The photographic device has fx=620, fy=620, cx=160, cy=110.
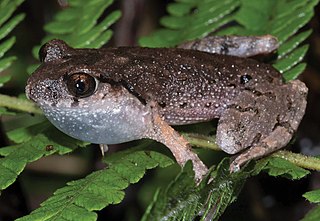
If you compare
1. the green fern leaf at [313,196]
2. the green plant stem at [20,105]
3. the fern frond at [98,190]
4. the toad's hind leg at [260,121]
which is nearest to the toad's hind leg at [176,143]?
the fern frond at [98,190]

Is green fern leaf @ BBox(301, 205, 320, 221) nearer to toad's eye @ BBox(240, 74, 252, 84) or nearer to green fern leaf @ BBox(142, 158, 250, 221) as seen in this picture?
green fern leaf @ BBox(142, 158, 250, 221)

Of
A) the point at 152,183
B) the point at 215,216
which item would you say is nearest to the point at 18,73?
the point at 152,183

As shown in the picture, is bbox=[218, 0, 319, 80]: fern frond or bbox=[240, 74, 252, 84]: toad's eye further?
bbox=[218, 0, 319, 80]: fern frond

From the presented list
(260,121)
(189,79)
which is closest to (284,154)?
(260,121)

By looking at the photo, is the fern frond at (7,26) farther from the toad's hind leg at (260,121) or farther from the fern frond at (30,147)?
the toad's hind leg at (260,121)

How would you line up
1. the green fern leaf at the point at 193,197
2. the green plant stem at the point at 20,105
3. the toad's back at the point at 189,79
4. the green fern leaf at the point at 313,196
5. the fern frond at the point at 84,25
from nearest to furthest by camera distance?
the green fern leaf at the point at 193,197 → the green fern leaf at the point at 313,196 → the toad's back at the point at 189,79 → the green plant stem at the point at 20,105 → the fern frond at the point at 84,25

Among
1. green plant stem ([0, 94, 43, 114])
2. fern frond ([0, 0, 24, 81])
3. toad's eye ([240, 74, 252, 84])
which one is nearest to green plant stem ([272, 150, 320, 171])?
toad's eye ([240, 74, 252, 84])
